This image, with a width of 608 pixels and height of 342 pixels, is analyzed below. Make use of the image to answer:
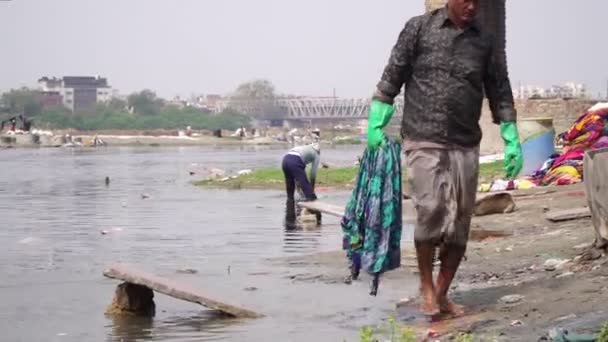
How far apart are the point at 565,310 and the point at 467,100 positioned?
4.57 ft

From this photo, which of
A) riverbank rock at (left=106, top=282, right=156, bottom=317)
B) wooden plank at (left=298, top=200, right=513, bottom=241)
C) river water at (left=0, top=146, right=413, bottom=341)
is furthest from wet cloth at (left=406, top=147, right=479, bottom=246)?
wooden plank at (left=298, top=200, right=513, bottom=241)

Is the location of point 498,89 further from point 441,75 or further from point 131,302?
point 131,302

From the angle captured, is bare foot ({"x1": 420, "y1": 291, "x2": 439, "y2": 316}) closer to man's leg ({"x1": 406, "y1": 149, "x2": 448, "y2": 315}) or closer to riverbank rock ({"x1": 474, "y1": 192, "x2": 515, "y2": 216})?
man's leg ({"x1": 406, "y1": 149, "x2": 448, "y2": 315})

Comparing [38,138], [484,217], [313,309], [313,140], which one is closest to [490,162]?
[313,140]

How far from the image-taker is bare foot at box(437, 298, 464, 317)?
316 inches

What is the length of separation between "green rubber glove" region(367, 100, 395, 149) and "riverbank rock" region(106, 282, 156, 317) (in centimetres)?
198

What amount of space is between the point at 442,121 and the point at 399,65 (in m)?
0.44

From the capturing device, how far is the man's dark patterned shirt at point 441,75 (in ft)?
26.3

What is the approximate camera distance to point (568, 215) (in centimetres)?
1250

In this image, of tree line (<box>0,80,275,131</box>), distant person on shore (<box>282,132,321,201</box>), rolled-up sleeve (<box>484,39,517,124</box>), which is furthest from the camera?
tree line (<box>0,80,275,131</box>)

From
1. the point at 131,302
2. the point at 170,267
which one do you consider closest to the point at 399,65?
Answer: the point at 131,302

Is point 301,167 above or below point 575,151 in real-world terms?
below

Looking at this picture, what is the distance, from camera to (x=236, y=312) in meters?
8.76

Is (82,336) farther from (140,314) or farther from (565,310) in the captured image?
(565,310)
